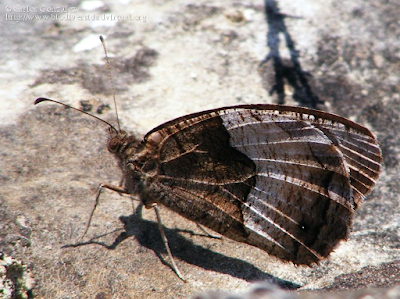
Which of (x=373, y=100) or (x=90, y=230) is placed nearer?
(x=90, y=230)

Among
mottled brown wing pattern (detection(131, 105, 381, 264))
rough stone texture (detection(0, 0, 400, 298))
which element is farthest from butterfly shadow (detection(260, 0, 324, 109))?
mottled brown wing pattern (detection(131, 105, 381, 264))

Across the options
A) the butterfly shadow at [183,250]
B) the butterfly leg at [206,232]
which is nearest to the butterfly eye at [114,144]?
the butterfly shadow at [183,250]

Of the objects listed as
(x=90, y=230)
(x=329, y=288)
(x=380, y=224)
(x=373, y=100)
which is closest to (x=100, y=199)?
(x=90, y=230)

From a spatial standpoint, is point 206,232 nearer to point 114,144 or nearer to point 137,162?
point 137,162

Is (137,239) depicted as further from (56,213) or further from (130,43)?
(130,43)

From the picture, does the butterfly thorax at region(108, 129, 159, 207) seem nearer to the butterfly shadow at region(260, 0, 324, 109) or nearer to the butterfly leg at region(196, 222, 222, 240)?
the butterfly leg at region(196, 222, 222, 240)

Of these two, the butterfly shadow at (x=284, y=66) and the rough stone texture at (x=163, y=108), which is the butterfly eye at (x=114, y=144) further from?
the butterfly shadow at (x=284, y=66)
